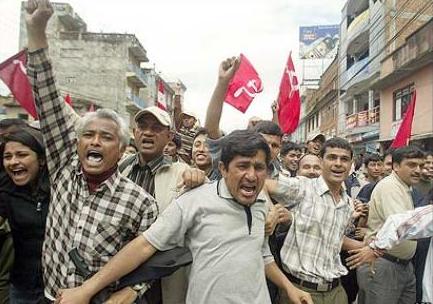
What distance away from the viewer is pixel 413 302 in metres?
3.78

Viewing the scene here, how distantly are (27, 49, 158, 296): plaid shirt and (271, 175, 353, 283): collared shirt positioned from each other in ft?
3.09

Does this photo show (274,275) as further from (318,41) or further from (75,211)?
(318,41)

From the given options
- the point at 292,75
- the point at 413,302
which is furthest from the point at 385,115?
the point at 413,302

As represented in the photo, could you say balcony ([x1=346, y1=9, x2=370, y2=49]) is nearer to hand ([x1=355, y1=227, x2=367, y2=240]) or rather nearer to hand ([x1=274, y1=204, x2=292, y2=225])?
hand ([x1=355, y1=227, x2=367, y2=240])

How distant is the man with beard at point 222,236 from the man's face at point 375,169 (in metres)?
5.01

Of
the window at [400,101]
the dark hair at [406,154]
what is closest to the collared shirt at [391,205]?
the dark hair at [406,154]

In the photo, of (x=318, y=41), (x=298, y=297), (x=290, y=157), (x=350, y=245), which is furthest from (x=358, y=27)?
(x=318, y=41)

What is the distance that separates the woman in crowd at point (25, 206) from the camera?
251cm

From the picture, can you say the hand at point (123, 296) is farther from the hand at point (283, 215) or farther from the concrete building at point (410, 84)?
the concrete building at point (410, 84)

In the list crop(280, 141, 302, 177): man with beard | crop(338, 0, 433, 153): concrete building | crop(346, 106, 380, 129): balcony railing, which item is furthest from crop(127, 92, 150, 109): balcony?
crop(280, 141, 302, 177): man with beard

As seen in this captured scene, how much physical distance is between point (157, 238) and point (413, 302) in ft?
8.50

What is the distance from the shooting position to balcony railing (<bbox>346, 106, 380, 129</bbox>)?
86.0 ft

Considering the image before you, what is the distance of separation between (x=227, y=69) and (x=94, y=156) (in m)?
0.97

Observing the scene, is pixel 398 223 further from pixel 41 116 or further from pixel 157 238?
pixel 41 116
